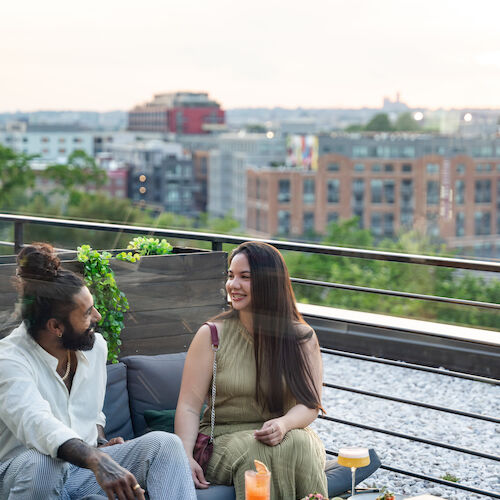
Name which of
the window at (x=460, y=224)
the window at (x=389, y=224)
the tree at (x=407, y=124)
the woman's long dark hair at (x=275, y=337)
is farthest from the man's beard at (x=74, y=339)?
the window at (x=460, y=224)

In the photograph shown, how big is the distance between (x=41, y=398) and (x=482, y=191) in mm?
59194

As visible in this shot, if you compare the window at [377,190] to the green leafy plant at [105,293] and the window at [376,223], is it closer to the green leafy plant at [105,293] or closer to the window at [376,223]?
the window at [376,223]

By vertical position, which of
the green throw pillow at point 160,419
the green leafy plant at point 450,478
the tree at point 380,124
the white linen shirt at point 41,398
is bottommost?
the green leafy plant at point 450,478

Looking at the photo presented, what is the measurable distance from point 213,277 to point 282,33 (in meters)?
45.5

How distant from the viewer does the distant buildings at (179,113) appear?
40312 millimetres

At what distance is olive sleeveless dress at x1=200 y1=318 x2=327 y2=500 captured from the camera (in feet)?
6.99

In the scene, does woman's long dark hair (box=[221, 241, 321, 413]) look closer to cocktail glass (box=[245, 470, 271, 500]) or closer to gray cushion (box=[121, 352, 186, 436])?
gray cushion (box=[121, 352, 186, 436])

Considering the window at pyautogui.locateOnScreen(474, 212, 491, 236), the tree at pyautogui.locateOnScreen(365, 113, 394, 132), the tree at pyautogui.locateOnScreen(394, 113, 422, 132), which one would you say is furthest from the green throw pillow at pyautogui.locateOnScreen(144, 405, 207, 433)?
the window at pyautogui.locateOnScreen(474, 212, 491, 236)

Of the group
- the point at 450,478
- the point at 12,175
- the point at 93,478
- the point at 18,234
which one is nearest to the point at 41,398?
the point at 93,478

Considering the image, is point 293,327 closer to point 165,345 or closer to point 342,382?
point 165,345

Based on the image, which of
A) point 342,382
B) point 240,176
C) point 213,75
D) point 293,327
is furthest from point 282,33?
point 293,327

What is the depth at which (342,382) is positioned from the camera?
5617mm

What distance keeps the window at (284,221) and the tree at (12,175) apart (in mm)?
26204

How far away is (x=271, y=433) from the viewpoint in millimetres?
2133
